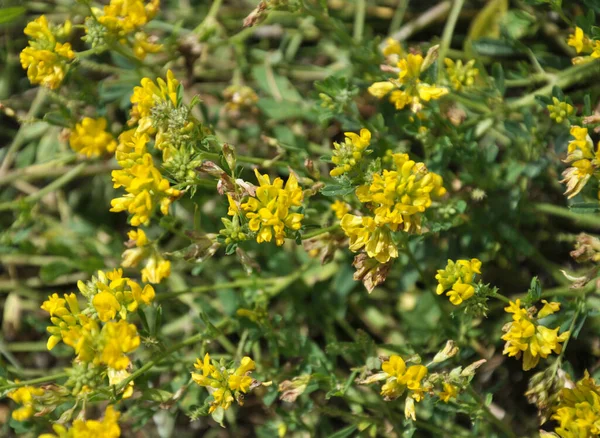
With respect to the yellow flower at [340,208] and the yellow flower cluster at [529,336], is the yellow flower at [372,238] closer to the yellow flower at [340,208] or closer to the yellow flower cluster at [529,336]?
the yellow flower at [340,208]

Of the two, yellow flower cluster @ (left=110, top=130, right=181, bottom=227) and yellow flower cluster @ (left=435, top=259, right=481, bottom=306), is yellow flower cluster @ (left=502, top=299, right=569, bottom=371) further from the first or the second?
yellow flower cluster @ (left=110, top=130, right=181, bottom=227)

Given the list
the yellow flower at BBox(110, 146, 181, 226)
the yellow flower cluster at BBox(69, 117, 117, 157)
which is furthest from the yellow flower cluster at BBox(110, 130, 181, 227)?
the yellow flower cluster at BBox(69, 117, 117, 157)

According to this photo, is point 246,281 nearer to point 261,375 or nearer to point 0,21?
point 261,375

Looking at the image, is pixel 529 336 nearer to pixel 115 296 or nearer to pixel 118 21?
pixel 115 296

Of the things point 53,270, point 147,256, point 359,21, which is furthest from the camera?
point 359,21

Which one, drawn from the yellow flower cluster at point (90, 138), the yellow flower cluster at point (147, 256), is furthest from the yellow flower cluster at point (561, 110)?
the yellow flower cluster at point (90, 138)

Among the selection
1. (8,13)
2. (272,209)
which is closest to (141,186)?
(272,209)
